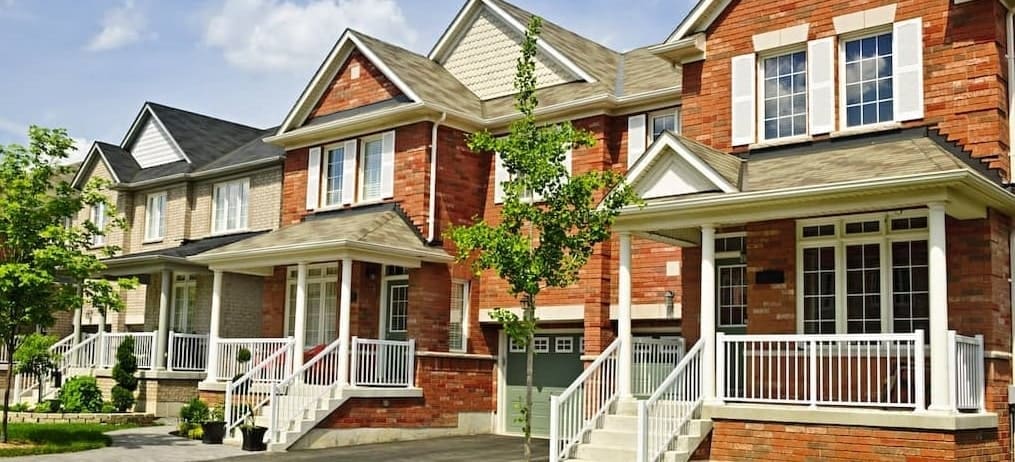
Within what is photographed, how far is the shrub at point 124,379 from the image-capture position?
2506cm

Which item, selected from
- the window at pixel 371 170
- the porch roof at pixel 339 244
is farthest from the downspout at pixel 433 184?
the window at pixel 371 170

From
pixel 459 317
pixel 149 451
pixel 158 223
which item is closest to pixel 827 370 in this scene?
pixel 459 317

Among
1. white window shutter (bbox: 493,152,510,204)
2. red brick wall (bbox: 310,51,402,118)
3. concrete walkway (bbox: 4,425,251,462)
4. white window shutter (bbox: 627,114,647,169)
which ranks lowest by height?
concrete walkway (bbox: 4,425,251,462)

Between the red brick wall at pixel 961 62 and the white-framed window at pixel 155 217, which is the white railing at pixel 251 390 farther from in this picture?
the red brick wall at pixel 961 62

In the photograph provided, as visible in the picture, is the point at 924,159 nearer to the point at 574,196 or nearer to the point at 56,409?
the point at 574,196

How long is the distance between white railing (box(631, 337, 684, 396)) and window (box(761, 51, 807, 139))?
12.2 feet

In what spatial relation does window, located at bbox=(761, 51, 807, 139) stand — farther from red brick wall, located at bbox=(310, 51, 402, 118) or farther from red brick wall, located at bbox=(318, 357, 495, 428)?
red brick wall, located at bbox=(310, 51, 402, 118)

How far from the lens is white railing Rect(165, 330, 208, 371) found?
2648cm

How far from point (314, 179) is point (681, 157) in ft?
36.7

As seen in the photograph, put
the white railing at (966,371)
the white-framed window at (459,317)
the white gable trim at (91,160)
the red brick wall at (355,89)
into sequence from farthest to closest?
the white gable trim at (91,160) → the red brick wall at (355,89) → the white-framed window at (459,317) → the white railing at (966,371)

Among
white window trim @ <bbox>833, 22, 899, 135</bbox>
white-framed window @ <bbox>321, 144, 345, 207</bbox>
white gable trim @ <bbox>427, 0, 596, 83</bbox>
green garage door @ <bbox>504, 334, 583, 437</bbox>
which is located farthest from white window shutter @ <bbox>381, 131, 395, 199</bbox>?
white window trim @ <bbox>833, 22, 899, 135</bbox>

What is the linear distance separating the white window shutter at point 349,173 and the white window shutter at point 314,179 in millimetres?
838

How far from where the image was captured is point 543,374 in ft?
73.4

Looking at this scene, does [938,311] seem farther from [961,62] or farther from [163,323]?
[163,323]
